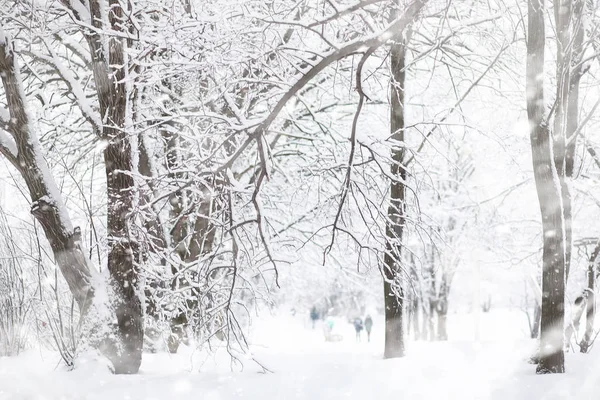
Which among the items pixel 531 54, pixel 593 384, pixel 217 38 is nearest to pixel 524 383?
pixel 593 384

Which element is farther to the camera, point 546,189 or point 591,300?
point 591,300

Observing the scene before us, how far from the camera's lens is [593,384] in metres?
4.57

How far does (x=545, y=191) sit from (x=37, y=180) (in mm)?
4981

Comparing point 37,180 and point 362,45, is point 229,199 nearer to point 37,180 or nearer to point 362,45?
point 362,45

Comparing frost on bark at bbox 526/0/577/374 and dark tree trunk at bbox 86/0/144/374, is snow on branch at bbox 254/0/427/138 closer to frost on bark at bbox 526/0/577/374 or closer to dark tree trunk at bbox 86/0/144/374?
frost on bark at bbox 526/0/577/374

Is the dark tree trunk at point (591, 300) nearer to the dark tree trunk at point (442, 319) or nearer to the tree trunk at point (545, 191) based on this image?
the tree trunk at point (545, 191)

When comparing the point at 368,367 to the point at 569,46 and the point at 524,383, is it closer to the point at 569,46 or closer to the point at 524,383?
the point at 524,383

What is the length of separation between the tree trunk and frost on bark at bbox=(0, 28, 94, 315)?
4515mm

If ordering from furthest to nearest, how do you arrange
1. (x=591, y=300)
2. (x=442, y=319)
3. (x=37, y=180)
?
(x=442, y=319)
(x=591, y=300)
(x=37, y=180)

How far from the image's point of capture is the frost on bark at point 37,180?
523 centimetres

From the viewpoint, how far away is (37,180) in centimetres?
523

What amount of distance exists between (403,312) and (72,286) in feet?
12.4

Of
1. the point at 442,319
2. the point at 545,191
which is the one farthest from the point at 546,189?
the point at 442,319

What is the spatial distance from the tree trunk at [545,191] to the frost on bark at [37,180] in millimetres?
4515
